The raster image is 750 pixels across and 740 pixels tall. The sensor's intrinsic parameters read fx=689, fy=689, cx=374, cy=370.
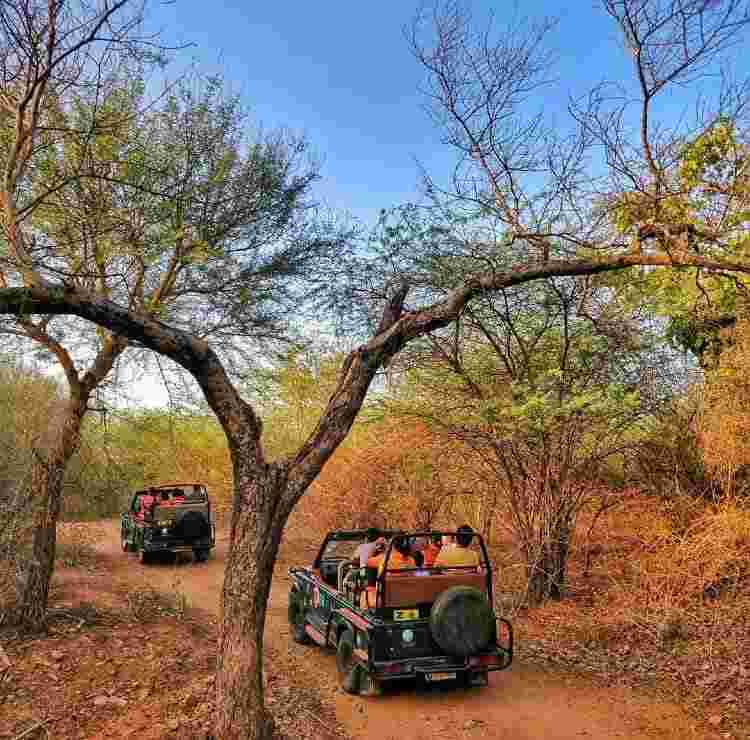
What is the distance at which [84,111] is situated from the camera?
827cm

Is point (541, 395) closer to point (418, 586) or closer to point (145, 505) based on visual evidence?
point (418, 586)

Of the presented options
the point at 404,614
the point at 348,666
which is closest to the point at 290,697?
the point at 348,666

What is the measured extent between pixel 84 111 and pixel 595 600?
9.72 m

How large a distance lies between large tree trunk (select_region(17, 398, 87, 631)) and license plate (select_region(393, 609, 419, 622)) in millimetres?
4544

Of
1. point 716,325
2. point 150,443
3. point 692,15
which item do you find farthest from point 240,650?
point 716,325

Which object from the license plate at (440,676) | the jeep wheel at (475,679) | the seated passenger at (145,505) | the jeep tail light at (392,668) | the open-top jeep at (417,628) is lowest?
the jeep wheel at (475,679)

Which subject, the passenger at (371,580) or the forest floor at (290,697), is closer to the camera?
the forest floor at (290,697)

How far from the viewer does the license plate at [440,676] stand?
681cm

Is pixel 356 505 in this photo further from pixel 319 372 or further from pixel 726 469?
pixel 726 469

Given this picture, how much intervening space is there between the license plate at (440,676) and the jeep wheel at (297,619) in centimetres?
267

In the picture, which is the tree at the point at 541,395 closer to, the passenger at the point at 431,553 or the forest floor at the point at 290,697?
the forest floor at the point at 290,697

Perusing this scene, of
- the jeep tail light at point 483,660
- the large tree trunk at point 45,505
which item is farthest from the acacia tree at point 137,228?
the jeep tail light at point 483,660

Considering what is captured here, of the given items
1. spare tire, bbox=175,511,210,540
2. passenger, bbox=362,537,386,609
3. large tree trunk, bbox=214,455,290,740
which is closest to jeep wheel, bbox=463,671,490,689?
passenger, bbox=362,537,386,609

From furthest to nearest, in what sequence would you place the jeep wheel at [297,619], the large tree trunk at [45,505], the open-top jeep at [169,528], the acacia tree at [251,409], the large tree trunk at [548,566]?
the open-top jeep at [169,528] < the large tree trunk at [548,566] < the jeep wheel at [297,619] < the large tree trunk at [45,505] < the acacia tree at [251,409]
